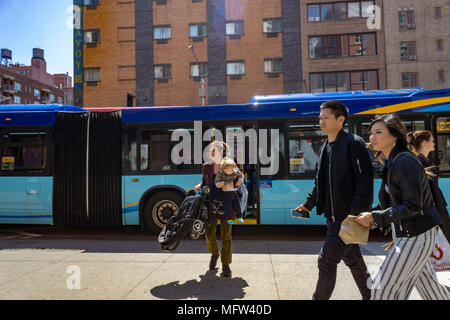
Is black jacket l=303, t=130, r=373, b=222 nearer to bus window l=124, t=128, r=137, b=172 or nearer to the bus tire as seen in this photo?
the bus tire

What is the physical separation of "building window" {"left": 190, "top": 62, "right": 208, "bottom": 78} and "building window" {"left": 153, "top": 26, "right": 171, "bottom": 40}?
365 centimetres

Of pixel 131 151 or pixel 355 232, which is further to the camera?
pixel 131 151

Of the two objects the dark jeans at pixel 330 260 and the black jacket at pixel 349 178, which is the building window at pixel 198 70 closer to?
the black jacket at pixel 349 178

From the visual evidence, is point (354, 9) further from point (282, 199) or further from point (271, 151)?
point (282, 199)

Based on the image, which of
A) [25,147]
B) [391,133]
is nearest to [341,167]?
[391,133]

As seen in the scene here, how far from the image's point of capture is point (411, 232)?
7.86ft

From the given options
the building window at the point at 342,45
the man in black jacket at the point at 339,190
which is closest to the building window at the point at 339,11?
the building window at the point at 342,45

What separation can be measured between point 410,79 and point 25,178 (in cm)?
2874

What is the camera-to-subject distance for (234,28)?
27656 millimetres

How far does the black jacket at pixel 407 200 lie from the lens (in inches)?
91.1

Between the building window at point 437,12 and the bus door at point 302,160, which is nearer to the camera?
the bus door at point 302,160

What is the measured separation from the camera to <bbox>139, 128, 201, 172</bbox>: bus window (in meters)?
7.41

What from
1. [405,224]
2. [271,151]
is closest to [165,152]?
[271,151]

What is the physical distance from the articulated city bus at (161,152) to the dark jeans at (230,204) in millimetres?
2590
